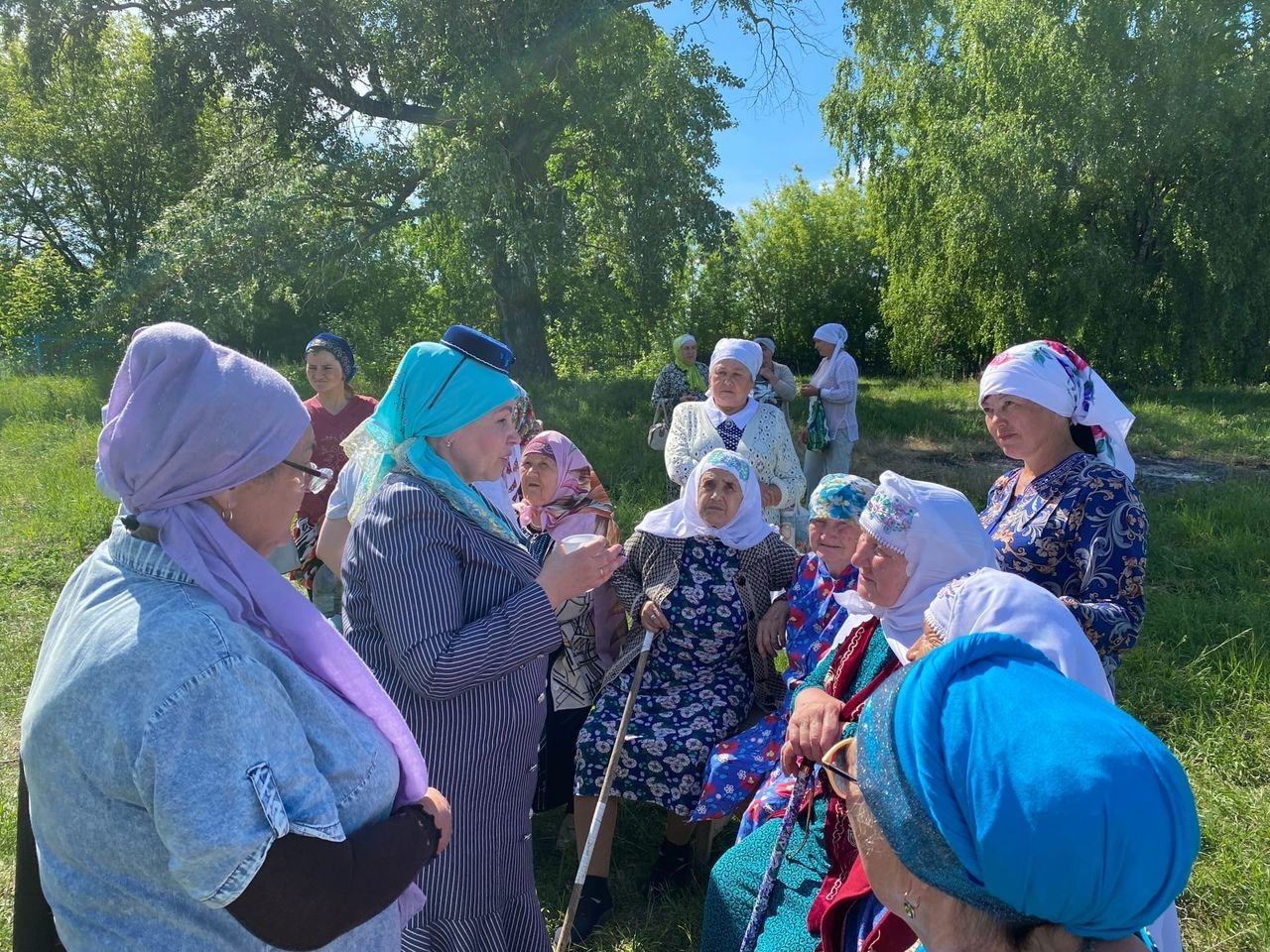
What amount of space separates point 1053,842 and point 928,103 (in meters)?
16.2

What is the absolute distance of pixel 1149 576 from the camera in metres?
5.83

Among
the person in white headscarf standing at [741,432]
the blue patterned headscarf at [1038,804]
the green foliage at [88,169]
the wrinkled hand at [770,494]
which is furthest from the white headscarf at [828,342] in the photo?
the green foliage at [88,169]

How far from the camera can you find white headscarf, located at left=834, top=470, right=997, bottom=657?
7.59 feet

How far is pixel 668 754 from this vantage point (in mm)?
2998

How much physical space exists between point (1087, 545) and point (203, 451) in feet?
7.78

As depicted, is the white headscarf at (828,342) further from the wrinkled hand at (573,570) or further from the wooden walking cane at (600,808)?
the wrinkled hand at (573,570)

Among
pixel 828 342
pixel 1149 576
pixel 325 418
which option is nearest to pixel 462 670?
pixel 325 418

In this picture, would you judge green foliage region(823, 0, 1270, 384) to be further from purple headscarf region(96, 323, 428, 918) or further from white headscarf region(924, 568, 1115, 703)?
purple headscarf region(96, 323, 428, 918)

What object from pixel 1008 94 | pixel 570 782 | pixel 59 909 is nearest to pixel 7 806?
pixel 570 782

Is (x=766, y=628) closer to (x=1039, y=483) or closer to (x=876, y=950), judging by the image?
(x=1039, y=483)

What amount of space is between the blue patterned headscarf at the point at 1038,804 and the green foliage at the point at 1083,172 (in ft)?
39.0

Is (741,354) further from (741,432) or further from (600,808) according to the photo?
(600,808)

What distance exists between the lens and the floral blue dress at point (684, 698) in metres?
3.00

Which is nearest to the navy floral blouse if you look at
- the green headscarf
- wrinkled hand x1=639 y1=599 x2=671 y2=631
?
wrinkled hand x1=639 y1=599 x2=671 y2=631
